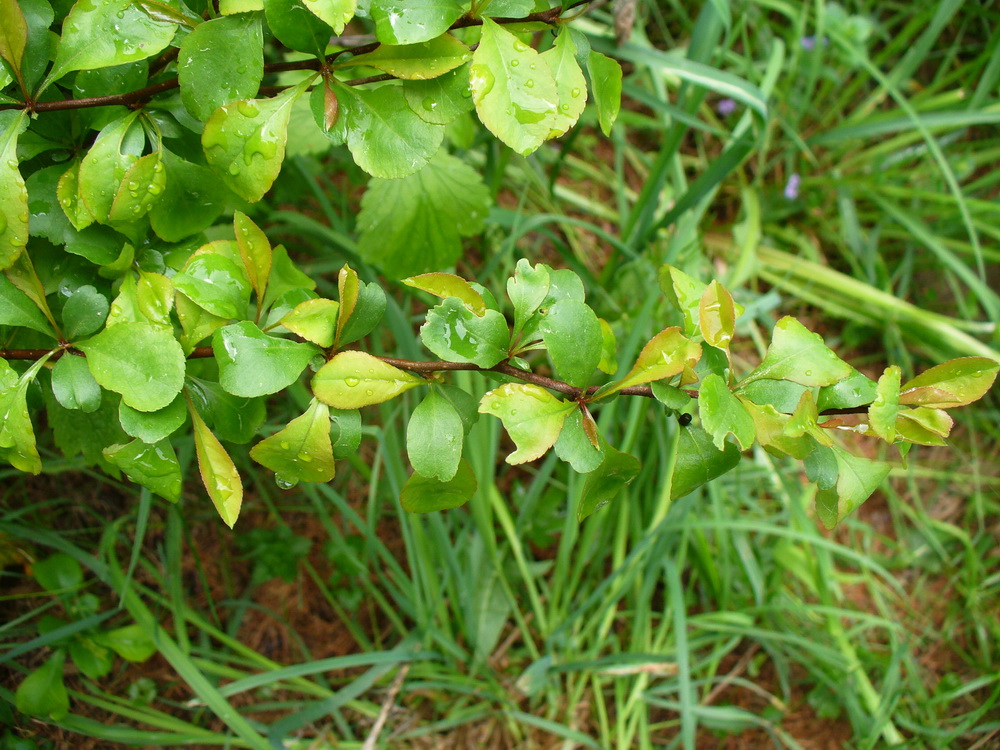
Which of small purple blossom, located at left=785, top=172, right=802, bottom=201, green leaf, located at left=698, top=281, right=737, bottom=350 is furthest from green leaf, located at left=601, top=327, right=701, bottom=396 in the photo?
small purple blossom, located at left=785, top=172, right=802, bottom=201

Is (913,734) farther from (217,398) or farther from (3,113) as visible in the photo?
(3,113)

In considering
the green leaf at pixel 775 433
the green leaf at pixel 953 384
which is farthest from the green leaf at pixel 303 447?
the green leaf at pixel 953 384

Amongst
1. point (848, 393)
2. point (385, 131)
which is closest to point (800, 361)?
point (848, 393)

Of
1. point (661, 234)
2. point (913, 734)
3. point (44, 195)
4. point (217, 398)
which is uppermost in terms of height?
point (44, 195)

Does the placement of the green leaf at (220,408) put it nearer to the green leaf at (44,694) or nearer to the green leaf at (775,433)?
the green leaf at (775,433)

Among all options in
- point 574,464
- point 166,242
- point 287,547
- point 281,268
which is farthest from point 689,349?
point 287,547

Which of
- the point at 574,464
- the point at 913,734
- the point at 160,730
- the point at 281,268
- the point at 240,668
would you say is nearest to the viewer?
the point at 574,464

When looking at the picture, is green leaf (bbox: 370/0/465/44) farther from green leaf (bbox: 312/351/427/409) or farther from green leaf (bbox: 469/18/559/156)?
green leaf (bbox: 312/351/427/409)
